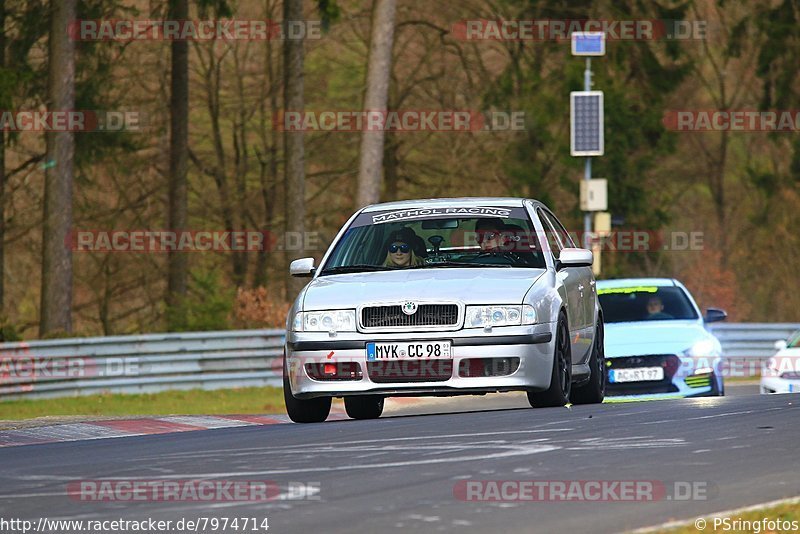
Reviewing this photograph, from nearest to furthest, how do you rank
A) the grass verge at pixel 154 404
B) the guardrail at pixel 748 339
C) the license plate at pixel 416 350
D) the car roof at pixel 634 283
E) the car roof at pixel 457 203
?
the license plate at pixel 416 350 < the car roof at pixel 457 203 < the car roof at pixel 634 283 < the grass verge at pixel 154 404 < the guardrail at pixel 748 339

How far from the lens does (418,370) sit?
12.4 m

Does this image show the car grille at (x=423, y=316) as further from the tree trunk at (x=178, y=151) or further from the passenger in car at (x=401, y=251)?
the tree trunk at (x=178, y=151)

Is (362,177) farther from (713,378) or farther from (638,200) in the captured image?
(638,200)

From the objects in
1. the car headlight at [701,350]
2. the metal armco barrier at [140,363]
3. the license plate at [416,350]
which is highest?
the license plate at [416,350]

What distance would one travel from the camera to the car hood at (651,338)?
18141 mm

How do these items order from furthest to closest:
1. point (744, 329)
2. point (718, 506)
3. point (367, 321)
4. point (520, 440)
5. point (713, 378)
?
point (744, 329) < point (713, 378) < point (367, 321) < point (520, 440) < point (718, 506)

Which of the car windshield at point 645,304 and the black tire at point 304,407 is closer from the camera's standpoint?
the black tire at point 304,407

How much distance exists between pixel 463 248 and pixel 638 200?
112ft

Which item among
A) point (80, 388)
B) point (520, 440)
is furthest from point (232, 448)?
point (80, 388)

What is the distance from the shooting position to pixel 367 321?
40.8 ft

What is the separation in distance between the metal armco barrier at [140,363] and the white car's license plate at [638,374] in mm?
10513

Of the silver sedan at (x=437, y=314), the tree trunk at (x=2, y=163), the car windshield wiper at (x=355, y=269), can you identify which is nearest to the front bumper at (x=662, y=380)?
the silver sedan at (x=437, y=314)

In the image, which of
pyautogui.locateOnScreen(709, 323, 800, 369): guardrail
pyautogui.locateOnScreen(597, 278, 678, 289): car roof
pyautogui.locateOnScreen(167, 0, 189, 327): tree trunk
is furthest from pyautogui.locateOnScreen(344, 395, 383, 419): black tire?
pyautogui.locateOnScreen(167, 0, 189, 327): tree trunk

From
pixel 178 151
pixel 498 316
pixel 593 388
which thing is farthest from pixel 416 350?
pixel 178 151
